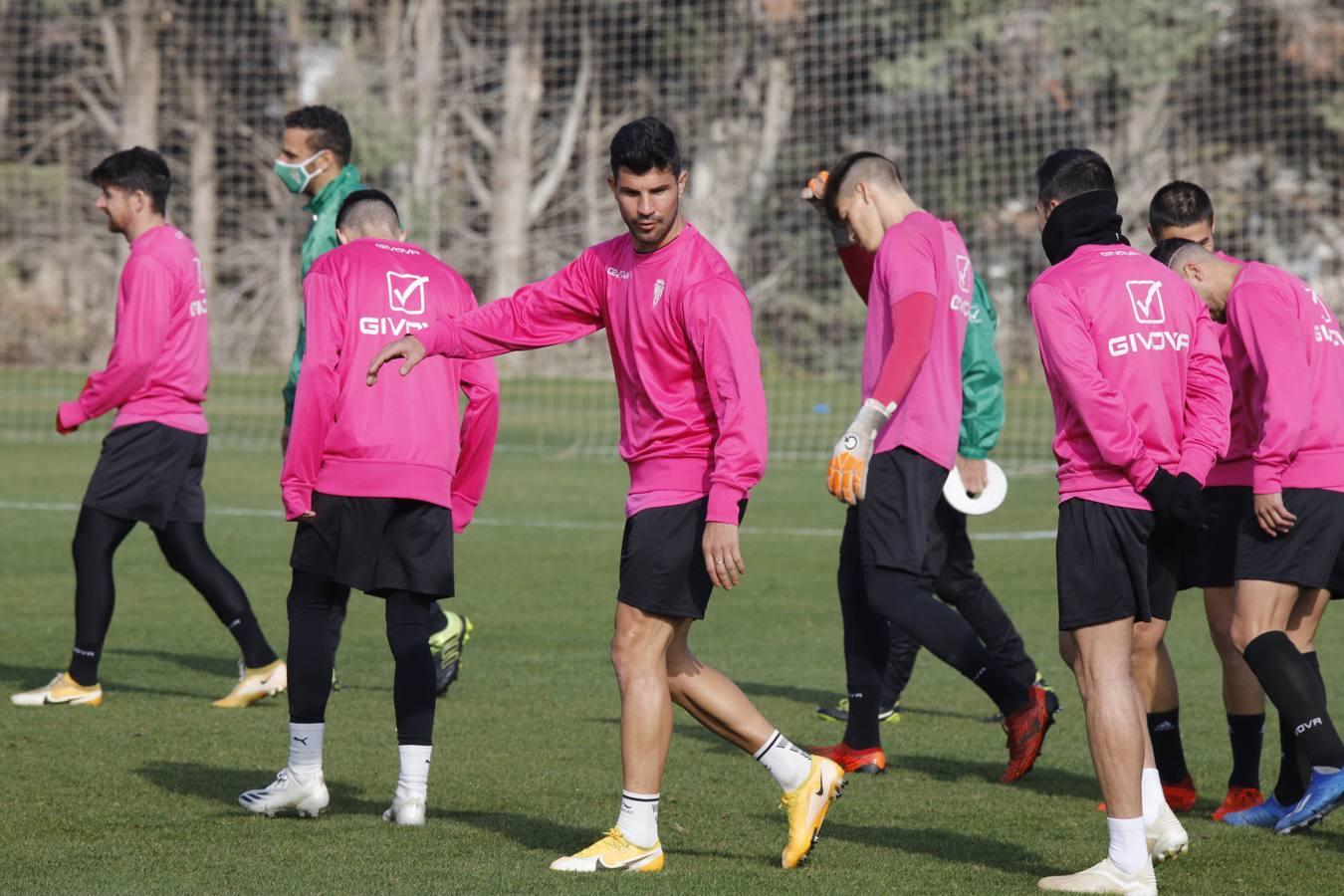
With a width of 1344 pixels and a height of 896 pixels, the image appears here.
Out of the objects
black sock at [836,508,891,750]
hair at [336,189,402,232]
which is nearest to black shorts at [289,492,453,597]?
hair at [336,189,402,232]

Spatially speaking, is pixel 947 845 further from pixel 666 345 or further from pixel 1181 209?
pixel 1181 209

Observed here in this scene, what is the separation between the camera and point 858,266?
22.2ft

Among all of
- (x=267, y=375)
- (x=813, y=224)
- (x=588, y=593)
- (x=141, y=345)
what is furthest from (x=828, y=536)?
(x=267, y=375)

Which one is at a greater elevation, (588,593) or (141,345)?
(141,345)

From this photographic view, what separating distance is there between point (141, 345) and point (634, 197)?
339 cm

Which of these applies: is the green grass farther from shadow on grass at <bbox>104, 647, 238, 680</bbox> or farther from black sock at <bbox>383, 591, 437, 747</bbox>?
black sock at <bbox>383, 591, 437, 747</bbox>

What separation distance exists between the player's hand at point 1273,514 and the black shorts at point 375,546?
102 inches

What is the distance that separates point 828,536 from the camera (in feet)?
47.3

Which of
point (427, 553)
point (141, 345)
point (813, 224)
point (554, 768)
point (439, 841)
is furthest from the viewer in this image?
point (813, 224)

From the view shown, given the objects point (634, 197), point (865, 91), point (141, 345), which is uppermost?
point (865, 91)

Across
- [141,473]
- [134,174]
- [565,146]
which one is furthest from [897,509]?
[565,146]

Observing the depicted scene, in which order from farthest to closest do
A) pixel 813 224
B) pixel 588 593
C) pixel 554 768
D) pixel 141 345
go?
pixel 813 224
pixel 588 593
pixel 141 345
pixel 554 768

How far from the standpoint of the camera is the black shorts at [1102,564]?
16.1 ft

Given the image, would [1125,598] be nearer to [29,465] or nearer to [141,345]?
[141,345]
